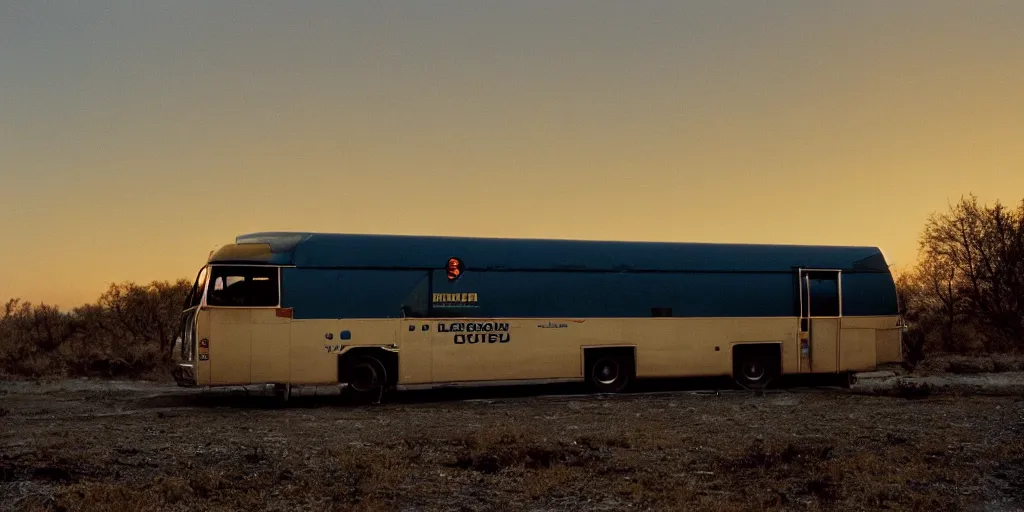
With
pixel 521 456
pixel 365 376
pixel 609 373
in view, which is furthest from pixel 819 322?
pixel 521 456

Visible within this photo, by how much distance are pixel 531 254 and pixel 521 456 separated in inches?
330

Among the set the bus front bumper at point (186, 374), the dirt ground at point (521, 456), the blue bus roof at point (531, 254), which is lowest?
the dirt ground at point (521, 456)

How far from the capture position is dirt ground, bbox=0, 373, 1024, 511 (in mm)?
9367

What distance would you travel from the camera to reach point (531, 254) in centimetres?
1922

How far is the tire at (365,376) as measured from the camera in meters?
17.9

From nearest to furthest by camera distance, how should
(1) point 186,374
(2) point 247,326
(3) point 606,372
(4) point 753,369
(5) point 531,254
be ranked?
(2) point 247,326 → (1) point 186,374 → (5) point 531,254 → (3) point 606,372 → (4) point 753,369

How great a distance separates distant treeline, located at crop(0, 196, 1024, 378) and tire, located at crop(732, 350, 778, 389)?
14525 mm

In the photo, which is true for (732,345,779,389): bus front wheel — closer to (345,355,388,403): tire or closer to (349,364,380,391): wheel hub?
(345,355,388,403): tire

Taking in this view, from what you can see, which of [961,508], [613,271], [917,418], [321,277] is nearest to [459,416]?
[321,277]

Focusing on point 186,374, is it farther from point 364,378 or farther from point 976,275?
point 976,275

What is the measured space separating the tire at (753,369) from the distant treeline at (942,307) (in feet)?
47.7

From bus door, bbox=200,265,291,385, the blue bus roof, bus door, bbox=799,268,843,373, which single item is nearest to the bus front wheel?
bus door, bbox=799,268,843,373

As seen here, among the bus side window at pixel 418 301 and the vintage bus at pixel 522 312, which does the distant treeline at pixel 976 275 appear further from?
the bus side window at pixel 418 301

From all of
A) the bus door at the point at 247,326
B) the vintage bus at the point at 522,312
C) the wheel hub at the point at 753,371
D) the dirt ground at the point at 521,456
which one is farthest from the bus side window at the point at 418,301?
the wheel hub at the point at 753,371
